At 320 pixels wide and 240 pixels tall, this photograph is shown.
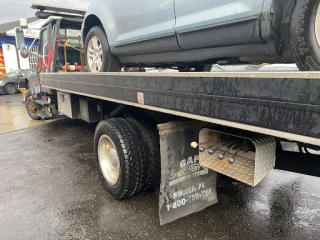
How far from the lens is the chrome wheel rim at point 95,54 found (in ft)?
12.8

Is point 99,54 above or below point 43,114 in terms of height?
above

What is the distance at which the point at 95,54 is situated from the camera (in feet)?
13.2

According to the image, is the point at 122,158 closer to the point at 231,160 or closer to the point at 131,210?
the point at 131,210

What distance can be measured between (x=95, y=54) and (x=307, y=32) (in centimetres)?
307

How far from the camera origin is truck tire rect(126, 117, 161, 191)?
2691 millimetres

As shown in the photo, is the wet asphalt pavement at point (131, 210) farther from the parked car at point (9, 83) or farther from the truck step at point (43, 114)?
the parked car at point (9, 83)

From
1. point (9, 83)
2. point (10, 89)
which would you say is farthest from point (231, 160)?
point (10, 89)

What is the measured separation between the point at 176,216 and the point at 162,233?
0.20m

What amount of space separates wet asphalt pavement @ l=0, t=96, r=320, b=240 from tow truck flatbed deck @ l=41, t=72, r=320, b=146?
122 centimetres

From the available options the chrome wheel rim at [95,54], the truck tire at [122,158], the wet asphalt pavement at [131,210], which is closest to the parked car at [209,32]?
the chrome wheel rim at [95,54]

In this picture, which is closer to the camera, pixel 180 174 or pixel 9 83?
pixel 180 174

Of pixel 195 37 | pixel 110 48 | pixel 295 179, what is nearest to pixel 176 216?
pixel 195 37

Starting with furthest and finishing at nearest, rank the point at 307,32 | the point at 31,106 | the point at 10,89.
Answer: the point at 10,89 < the point at 31,106 < the point at 307,32

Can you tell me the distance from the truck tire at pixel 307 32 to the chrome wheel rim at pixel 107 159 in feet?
6.80
